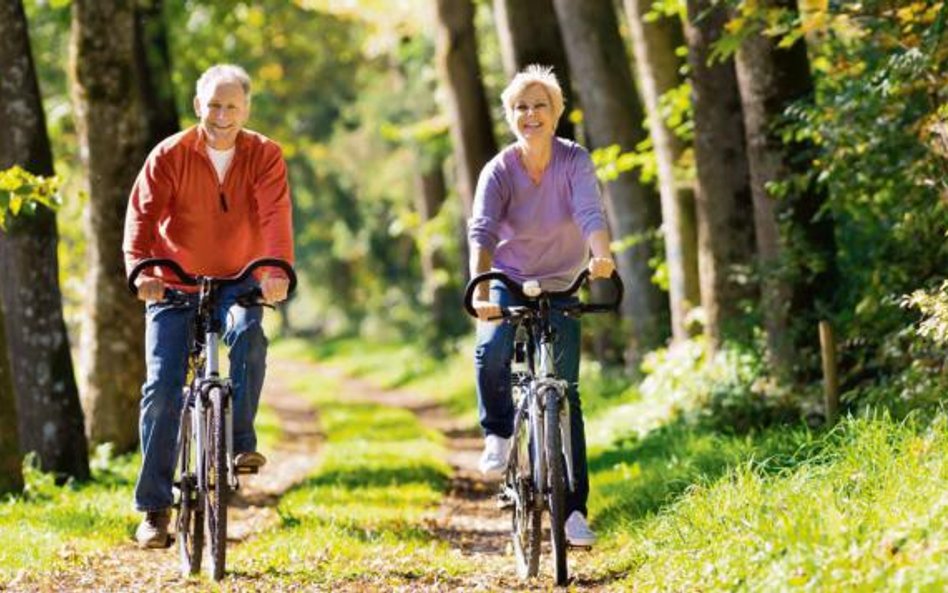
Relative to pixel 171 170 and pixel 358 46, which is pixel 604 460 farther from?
pixel 358 46

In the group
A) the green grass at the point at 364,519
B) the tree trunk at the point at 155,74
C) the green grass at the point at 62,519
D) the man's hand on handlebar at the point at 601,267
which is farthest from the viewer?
the tree trunk at the point at 155,74

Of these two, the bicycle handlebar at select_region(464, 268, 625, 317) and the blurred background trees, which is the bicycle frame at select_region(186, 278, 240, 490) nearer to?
the bicycle handlebar at select_region(464, 268, 625, 317)

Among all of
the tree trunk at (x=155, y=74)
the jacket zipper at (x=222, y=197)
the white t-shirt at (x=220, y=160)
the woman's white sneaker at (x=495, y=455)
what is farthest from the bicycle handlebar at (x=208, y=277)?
the tree trunk at (x=155, y=74)

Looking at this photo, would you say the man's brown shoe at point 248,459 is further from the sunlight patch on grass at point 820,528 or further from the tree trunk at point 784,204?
the tree trunk at point 784,204

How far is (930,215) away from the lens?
9.52 meters

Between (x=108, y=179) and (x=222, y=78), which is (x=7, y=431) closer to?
(x=108, y=179)

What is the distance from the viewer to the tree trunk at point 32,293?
1196 centimetres

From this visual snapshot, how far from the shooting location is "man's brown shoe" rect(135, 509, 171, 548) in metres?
7.95

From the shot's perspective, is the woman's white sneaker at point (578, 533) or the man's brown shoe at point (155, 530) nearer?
the woman's white sneaker at point (578, 533)

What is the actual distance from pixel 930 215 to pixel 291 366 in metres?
34.9

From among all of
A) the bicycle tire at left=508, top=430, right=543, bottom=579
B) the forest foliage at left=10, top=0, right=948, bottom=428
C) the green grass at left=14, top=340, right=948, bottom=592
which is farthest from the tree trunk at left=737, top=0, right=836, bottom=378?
the bicycle tire at left=508, top=430, right=543, bottom=579

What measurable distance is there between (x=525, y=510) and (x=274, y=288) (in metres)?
1.54

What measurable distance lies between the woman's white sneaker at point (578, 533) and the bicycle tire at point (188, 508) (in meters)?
1.72

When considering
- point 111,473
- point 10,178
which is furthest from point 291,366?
point 10,178
